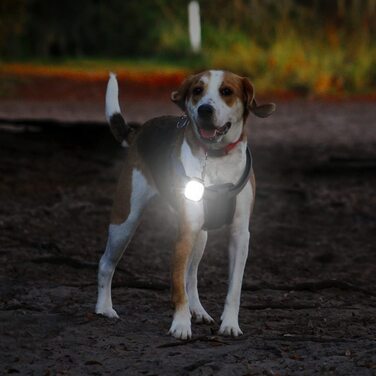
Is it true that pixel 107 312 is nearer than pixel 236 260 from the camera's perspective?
No

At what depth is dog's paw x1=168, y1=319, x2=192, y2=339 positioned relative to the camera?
5922 mm

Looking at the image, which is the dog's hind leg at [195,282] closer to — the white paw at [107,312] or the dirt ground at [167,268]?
the dirt ground at [167,268]

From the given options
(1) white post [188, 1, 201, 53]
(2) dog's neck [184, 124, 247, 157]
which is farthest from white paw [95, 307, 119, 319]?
(1) white post [188, 1, 201, 53]

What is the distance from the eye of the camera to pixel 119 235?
6.59 meters

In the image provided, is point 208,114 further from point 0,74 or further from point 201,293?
point 0,74

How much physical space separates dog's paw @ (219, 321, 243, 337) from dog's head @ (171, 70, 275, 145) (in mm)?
984

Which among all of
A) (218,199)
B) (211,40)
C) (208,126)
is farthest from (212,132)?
(211,40)

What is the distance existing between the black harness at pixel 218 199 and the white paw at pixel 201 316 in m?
0.62

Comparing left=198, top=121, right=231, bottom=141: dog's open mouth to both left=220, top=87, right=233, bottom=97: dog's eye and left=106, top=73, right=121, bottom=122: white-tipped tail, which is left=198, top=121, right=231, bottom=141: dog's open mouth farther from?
left=106, top=73, right=121, bottom=122: white-tipped tail

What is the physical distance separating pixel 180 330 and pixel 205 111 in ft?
3.80

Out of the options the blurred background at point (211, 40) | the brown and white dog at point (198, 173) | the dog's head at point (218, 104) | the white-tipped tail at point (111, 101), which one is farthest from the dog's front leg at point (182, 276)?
the blurred background at point (211, 40)

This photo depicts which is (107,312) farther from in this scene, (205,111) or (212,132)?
(205,111)

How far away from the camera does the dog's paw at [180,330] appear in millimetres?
5922

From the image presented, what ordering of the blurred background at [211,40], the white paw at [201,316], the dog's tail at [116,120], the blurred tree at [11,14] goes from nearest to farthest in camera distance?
the white paw at [201,316], the dog's tail at [116,120], the blurred background at [211,40], the blurred tree at [11,14]
